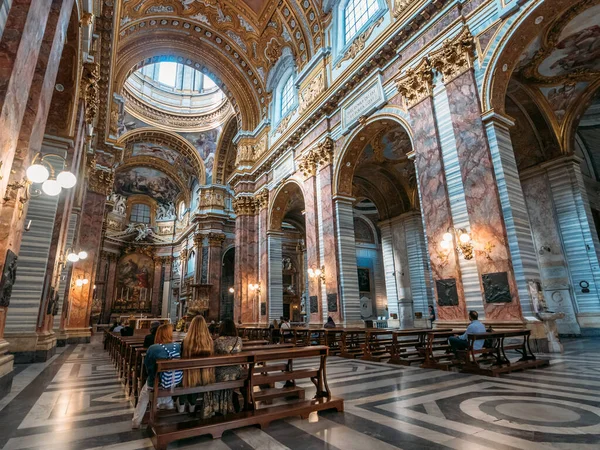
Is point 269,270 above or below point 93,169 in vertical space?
below

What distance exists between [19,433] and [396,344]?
239 inches

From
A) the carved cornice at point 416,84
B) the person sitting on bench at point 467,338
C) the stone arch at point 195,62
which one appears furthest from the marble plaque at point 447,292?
the stone arch at point 195,62

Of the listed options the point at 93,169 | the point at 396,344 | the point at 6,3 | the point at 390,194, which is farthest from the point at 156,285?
the point at 6,3

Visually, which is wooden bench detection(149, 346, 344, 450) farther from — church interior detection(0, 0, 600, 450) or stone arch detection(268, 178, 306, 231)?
stone arch detection(268, 178, 306, 231)

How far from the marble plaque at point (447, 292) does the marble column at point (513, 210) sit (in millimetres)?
1267

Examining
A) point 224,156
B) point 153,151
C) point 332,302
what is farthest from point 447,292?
point 153,151

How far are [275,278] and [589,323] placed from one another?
11886 millimetres

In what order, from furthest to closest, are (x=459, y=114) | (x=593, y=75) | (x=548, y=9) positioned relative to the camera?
(x=593, y=75) → (x=459, y=114) → (x=548, y=9)

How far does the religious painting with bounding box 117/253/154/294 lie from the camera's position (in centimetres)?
3103

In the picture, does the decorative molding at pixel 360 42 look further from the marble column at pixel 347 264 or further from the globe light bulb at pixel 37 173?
the globe light bulb at pixel 37 173

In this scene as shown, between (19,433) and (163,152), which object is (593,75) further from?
(163,152)

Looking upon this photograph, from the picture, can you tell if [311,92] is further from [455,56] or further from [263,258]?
[263,258]

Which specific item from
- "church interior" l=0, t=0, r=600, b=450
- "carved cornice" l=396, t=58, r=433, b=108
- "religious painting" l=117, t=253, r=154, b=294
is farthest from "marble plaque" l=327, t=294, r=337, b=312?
"religious painting" l=117, t=253, r=154, b=294

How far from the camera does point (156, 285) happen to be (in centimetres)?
3178
